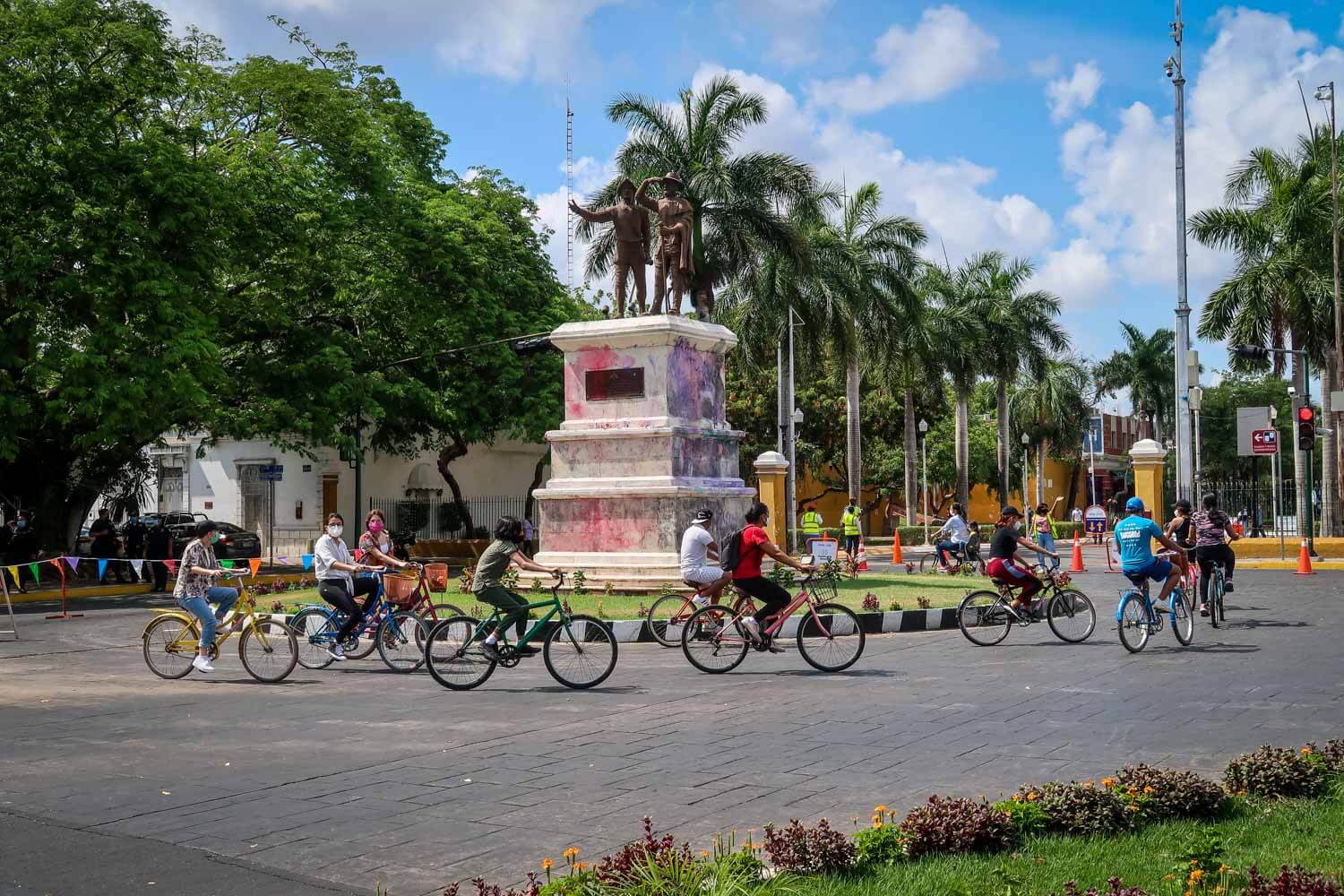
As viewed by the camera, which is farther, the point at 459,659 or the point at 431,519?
the point at 431,519

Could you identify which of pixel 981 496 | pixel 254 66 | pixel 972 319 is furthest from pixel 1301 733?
pixel 981 496

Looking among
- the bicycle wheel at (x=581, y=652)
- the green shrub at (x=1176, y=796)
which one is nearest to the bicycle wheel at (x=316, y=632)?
the bicycle wheel at (x=581, y=652)

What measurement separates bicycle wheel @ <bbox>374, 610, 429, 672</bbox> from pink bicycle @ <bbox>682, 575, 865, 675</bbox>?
2888 mm

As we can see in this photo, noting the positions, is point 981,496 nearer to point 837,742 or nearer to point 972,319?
point 972,319

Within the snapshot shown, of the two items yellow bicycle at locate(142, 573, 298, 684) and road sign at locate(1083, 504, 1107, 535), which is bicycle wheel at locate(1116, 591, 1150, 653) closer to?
yellow bicycle at locate(142, 573, 298, 684)

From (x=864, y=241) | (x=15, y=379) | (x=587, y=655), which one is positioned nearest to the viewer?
(x=587, y=655)

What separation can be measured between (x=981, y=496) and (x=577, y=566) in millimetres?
59788

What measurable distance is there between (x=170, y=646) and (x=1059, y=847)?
34.2 feet

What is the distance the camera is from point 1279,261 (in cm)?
3834

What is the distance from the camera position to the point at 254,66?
2981 centimetres

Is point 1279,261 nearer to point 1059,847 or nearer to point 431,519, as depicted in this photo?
point 431,519

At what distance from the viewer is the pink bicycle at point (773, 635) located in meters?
12.7

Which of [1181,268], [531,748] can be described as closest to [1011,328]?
[1181,268]

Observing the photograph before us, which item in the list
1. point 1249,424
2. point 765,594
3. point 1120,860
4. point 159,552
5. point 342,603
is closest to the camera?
point 1120,860
